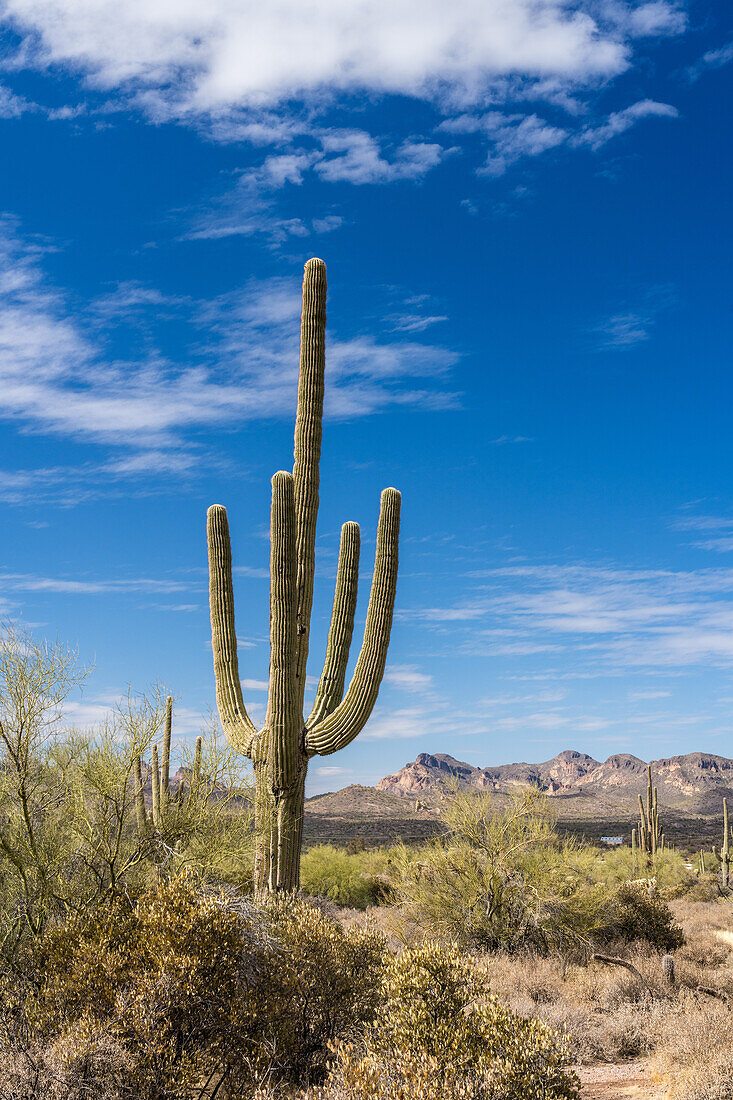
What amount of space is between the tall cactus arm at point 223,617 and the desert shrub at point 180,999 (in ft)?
18.0

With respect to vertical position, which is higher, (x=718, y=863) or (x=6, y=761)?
(x=6, y=761)

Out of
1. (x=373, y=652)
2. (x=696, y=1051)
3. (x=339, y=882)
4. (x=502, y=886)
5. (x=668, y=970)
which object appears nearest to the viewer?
(x=696, y=1051)

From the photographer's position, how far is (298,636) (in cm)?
1223

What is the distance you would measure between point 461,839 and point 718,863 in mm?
29264

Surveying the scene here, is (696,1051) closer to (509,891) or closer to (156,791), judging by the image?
(509,891)

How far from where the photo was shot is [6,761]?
8359mm

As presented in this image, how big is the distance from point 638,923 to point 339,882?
9164mm

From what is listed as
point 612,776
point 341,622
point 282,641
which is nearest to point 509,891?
point 341,622

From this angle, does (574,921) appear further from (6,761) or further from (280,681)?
(6,761)

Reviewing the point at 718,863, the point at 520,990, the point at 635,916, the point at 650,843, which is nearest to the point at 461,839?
the point at 635,916

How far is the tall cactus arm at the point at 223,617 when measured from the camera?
13203 millimetres

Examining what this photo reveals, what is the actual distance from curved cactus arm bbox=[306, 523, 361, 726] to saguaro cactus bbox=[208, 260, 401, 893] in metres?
0.02

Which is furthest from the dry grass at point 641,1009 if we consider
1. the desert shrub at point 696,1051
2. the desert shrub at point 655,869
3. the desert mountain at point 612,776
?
the desert mountain at point 612,776

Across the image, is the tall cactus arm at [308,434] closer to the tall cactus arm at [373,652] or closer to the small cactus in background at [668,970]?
the tall cactus arm at [373,652]
